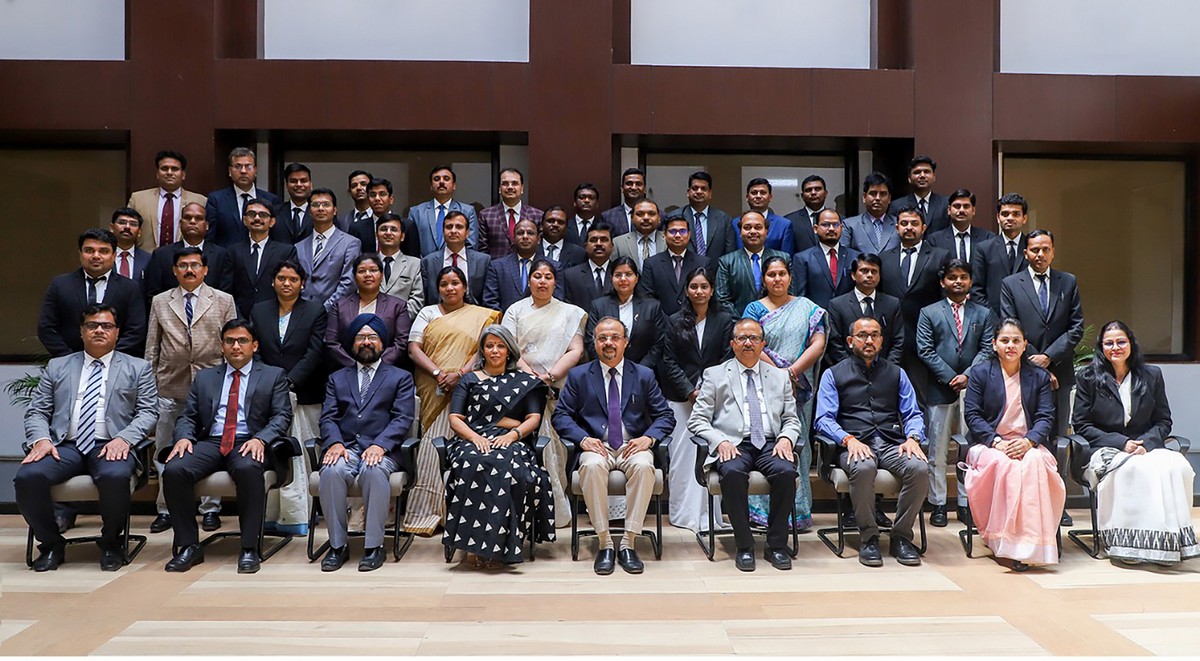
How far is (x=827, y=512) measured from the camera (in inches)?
230

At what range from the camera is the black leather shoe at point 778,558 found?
4551 millimetres

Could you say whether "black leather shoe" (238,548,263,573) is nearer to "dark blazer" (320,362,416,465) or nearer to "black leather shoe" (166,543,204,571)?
"black leather shoe" (166,543,204,571)

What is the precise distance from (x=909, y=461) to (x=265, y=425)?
3378 mm

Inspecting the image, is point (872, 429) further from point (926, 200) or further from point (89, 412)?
point (89, 412)

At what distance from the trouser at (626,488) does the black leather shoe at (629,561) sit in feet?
0.15

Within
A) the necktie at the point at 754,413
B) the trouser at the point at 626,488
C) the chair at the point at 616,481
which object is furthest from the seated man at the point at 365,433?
the necktie at the point at 754,413

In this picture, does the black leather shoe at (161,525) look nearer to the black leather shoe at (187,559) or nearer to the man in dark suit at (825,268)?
the black leather shoe at (187,559)

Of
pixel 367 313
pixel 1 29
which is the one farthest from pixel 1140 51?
pixel 1 29

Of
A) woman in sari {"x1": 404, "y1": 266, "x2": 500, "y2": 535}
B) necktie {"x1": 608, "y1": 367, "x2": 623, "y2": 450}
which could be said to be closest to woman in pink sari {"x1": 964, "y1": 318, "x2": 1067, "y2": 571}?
necktie {"x1": 608, "y1": 367, "x2": 623, "y2": 450}

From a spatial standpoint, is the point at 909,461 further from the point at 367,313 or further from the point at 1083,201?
the point at 1083,201

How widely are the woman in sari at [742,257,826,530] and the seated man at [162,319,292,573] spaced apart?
8.80 ft

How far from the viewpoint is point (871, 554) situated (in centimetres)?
Answer: 462

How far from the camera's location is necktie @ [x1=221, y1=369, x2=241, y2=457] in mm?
4707

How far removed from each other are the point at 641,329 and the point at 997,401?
1.98 meters
